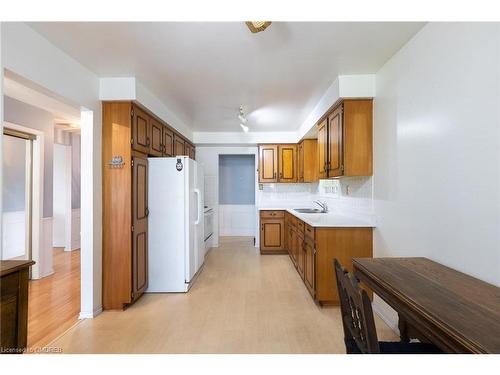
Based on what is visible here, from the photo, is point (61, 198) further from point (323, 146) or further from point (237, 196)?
point (323, 146)

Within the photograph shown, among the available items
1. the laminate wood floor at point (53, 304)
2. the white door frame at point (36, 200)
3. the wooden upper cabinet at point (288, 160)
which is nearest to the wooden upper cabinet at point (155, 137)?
the white door frame at point (36, 200)

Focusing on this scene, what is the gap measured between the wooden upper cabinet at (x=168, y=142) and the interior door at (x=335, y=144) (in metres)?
2.29

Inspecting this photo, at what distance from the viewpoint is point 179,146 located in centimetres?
444

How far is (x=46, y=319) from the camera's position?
255 centimetres

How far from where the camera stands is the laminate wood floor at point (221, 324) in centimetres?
210

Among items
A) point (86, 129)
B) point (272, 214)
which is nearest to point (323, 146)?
point (272, 214)

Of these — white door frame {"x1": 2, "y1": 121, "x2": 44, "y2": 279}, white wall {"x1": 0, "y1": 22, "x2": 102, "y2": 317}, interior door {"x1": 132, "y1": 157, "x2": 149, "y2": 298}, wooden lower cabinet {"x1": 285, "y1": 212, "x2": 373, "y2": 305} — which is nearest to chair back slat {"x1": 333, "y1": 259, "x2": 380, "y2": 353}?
wooden lower cabinet {"x1": 285, "y1": 212, "x2": 373, "y2": 305}

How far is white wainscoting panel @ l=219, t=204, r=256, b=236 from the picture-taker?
7.04 metres

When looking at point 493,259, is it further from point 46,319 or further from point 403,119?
point 46,319

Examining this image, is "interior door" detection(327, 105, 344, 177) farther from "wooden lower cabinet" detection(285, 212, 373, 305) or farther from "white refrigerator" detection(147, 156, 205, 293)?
"white refrigerator" detection(147, 156, 205, 293)

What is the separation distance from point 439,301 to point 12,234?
5.54 m

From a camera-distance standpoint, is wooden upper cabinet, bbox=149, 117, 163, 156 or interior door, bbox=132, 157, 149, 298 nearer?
interior door, bbox=132, 157, 149, 298

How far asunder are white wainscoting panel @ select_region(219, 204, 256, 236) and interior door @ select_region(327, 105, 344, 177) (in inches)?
163
